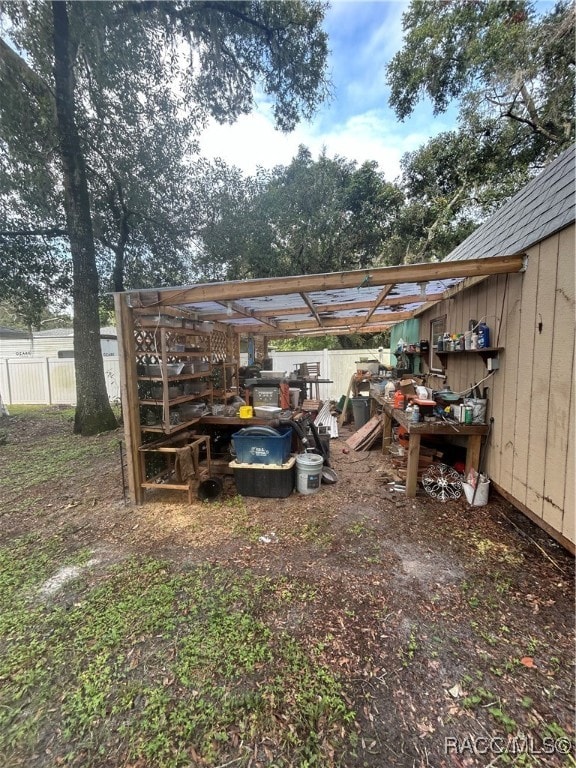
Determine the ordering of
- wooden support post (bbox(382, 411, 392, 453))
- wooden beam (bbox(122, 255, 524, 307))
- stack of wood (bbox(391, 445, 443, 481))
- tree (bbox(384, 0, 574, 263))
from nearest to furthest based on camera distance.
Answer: wooden beam (bbox(122, 255, 524, 307)) → stack of wood (bbox(391, 445, 443, 481)) → wooden support post (bbox(382, 411, 392, 453)) → tree (bbox(384, 0, 574, 263))

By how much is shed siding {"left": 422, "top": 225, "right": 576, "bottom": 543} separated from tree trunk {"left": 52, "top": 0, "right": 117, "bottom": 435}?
7.22 meters

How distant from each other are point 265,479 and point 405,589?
1.99 m

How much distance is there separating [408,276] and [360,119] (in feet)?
25.5

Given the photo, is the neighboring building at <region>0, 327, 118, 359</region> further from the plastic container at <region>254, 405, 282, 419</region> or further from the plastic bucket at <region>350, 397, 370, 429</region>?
the plastic container at <region>254, 405, 282, 419</region>

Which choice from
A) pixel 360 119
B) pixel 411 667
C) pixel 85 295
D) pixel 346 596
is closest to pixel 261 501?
pixel 346 596

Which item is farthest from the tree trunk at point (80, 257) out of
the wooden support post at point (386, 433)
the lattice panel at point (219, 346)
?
the wooden support post at point (386, 433)

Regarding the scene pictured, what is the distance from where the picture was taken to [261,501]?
12.6ft

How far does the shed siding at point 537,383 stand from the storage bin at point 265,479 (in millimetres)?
2351

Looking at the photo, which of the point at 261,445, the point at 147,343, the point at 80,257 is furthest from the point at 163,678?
the point at 80,257

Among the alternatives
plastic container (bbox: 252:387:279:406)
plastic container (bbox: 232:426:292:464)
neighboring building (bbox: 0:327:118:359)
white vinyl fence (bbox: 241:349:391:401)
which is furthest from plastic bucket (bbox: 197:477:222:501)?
neighboring building (bbox: 0:327:118:359)

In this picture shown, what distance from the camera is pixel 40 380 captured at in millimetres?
10391

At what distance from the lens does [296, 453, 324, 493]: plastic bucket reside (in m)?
3.90

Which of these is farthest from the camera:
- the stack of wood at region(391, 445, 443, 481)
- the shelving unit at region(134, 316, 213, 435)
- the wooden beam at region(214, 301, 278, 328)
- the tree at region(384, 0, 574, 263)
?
the tree at region(384, 0, 574, 263)

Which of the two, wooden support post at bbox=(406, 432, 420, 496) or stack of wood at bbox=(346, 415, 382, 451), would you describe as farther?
stack of wood at bbox=(346, 415, 382, 451)
